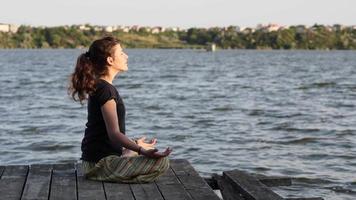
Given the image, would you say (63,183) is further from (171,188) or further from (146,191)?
(171,188)

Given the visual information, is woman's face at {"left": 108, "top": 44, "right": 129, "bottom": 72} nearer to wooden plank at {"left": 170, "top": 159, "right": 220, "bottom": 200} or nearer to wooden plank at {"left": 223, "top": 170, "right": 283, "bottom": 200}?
wooden plank at {"left": 170, "top": 159, "right": 220, "bottom": 200}

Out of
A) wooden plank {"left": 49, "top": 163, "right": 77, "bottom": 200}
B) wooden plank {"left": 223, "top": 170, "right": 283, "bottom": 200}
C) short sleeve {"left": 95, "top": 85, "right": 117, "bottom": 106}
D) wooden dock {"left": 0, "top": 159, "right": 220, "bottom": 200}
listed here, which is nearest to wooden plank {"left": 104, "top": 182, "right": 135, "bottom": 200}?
wooden dock {"left": 0, "top": 159, "right": 220, "bottom": 200}

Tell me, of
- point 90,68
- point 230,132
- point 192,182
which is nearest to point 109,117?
point 90,68

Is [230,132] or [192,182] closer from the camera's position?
[192,182]

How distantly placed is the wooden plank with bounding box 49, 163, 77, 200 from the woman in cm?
23

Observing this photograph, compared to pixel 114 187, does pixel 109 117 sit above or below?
above

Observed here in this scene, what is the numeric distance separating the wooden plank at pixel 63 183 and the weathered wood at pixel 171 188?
0.77 metres

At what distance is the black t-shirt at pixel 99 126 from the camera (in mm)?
6289

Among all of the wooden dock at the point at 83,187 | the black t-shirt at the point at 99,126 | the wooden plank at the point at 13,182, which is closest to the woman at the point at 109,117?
the black t-shirt at the point at 99,126

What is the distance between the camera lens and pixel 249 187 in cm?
621

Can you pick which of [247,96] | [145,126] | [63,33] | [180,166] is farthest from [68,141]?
[63,33]

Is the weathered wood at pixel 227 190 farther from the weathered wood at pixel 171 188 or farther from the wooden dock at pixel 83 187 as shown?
the weathered wood at pixel 171 188

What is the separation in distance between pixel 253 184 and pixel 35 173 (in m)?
2.19

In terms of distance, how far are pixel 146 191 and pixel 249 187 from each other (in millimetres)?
958
